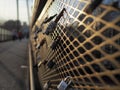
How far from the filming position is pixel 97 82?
1.04 m

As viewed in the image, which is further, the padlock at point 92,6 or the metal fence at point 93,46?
the padlock at point 92,6

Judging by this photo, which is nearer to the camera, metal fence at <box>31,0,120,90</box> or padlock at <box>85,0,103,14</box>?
metal fence at <box>31,0,120,90</box>

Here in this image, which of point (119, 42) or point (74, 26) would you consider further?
point (74, 26)

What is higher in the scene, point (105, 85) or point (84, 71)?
point (84, 71)

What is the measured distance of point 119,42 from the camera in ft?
2.89

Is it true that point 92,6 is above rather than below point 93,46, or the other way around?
above

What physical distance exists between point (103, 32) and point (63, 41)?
25.0 inches

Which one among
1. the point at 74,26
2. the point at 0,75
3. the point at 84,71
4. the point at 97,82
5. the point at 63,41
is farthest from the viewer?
the point at 0,75

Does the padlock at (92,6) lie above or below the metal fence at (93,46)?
above

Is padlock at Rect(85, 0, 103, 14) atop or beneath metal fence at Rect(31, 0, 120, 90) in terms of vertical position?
atop

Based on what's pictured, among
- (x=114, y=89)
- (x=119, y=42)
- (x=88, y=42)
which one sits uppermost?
(x=88, y=42)

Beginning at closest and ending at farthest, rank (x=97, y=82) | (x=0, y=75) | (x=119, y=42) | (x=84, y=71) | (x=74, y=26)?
(x=119, y=42) < (x=97, y=82) < (x=84, y=71) < (x=74, y=26) < (x=0, y=75)

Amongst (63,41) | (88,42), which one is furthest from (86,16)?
(63,41)

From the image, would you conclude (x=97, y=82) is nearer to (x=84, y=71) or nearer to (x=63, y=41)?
(x=84, y=71)
